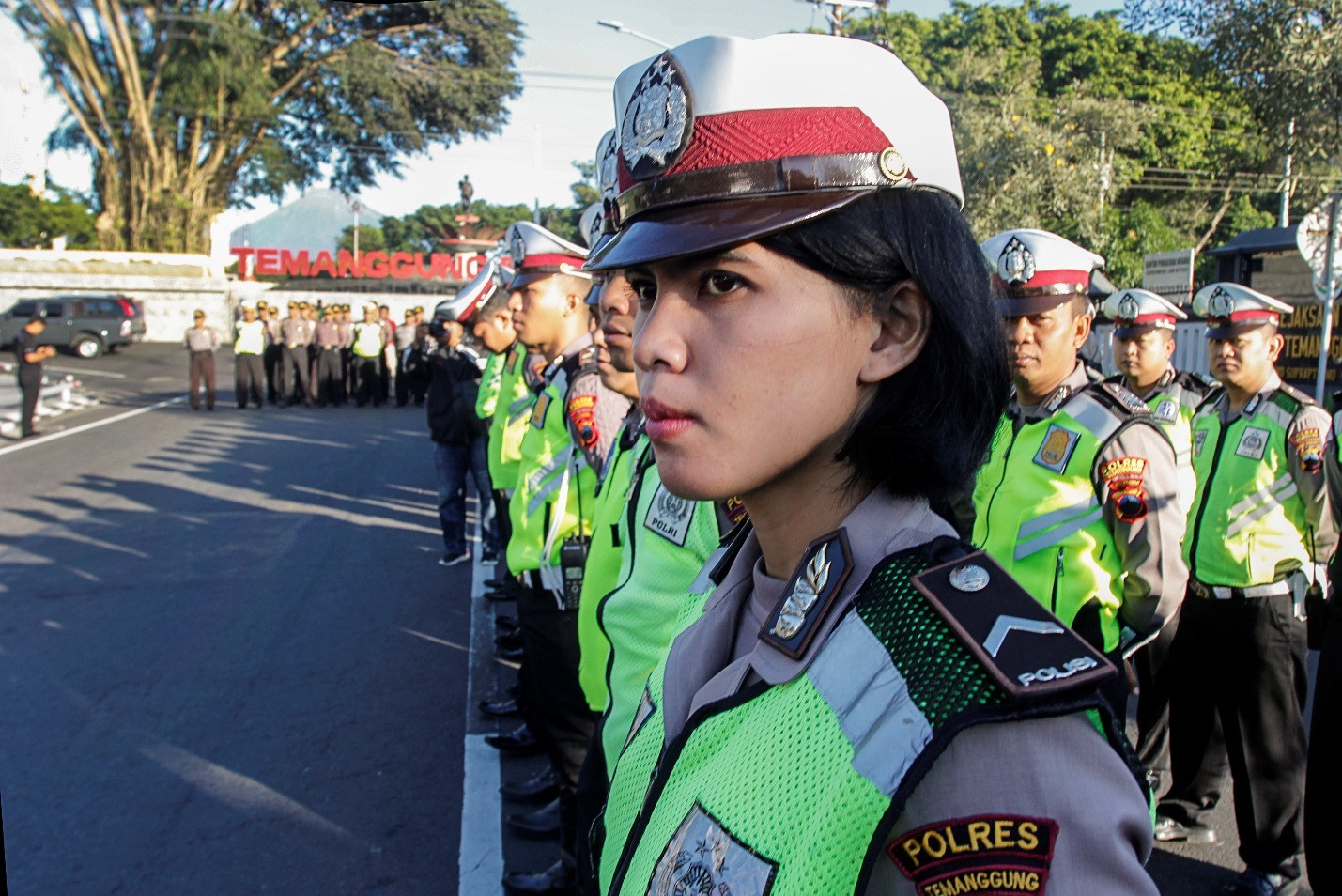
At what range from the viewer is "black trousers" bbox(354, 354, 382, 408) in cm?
2286

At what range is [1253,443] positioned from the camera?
4383 millimetres

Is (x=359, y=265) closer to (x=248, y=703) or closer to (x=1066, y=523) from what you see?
(x=248, y=703)

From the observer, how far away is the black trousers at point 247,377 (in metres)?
21.4

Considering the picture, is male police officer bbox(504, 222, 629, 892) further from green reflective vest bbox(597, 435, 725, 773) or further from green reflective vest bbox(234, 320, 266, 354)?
green reflective vest bbox(234, 320, 266, 354)

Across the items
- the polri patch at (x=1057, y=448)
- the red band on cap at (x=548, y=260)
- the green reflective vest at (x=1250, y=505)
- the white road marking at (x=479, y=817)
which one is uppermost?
the red band on cap at (x=548, y=260)

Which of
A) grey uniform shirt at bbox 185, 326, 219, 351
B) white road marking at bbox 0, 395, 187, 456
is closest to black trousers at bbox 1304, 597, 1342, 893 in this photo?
white road marking at bbox 0, 395, 187, 456

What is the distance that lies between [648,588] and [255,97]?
39.4m

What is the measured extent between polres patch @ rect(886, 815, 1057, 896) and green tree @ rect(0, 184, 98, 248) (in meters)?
49.2

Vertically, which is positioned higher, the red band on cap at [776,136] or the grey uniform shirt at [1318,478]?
the red band on cap at [776,136]

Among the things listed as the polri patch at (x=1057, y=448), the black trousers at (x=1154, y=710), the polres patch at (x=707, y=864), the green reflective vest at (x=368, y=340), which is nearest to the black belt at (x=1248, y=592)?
the black trousers at (x=1154, y=710)

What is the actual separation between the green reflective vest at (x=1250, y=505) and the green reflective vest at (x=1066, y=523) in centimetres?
106

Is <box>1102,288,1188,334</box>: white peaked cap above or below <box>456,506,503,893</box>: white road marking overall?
above

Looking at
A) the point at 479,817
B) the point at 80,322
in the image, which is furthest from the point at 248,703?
the point at 80,322

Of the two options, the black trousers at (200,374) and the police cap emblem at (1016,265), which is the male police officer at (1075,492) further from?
the black trousers at (200,374)
